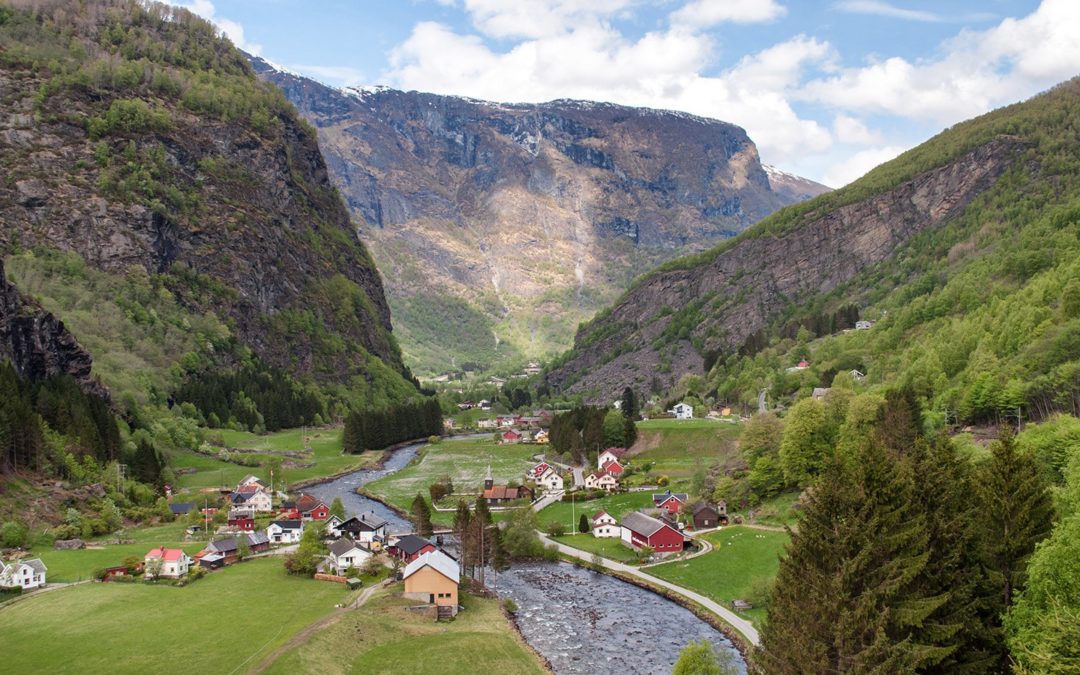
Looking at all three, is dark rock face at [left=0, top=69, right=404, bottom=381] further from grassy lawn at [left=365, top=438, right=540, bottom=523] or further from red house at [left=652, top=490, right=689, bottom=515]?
red house at [left=652, top=490, right=689, bottom=515]

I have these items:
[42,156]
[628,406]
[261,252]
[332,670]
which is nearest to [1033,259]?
[628,406]

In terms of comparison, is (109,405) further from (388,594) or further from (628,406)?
(628,406)

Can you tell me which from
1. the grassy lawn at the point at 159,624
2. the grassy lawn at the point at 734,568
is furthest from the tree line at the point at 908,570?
the grassy lawn at the point at 159,624

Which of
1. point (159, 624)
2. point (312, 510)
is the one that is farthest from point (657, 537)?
point (159, 624)

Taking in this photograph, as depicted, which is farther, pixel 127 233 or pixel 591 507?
pixel 127 233

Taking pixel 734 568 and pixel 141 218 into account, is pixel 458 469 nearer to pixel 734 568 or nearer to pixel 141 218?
pixel 734 568

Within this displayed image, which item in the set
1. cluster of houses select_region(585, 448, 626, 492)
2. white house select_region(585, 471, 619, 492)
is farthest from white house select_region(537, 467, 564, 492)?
white house select_region(585, 471, 619, 492)

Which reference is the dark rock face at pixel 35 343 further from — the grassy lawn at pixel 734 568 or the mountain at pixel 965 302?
the mountain at pixel 965 302
